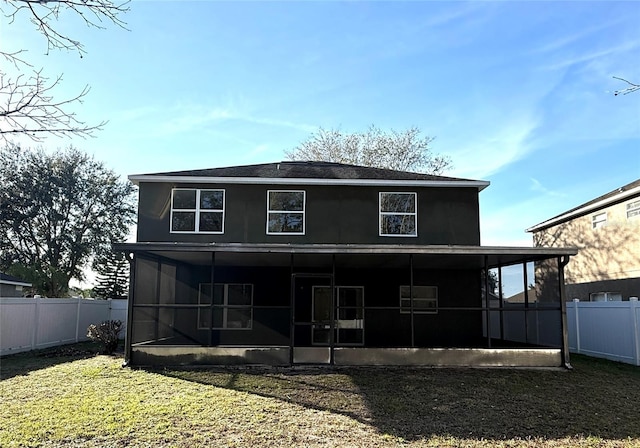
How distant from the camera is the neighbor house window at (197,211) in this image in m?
14.4

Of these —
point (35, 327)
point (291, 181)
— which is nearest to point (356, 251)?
point (291, 181)

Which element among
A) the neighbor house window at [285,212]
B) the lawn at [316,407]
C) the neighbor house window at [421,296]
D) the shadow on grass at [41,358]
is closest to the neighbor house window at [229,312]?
the neighbor house window at [285,212]

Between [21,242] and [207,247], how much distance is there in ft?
75.6

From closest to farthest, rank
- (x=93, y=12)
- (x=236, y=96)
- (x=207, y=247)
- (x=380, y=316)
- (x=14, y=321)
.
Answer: (x=93, y=12) → (x=207, y=247) → (x=14, y=321) → (x=236, y=96) → (x=380, y=316)

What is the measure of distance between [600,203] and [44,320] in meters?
19.5

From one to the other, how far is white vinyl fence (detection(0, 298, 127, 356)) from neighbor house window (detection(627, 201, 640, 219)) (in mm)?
18719

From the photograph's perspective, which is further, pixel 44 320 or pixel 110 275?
pixel 110 275

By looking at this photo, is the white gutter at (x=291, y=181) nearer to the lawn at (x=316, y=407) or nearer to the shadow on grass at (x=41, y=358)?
the shadow on grass at (x=41, y=358)

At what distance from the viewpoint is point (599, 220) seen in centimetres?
1852

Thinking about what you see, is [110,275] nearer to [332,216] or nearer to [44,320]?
[44,320]

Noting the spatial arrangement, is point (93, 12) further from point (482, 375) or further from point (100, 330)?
point (100, 330)

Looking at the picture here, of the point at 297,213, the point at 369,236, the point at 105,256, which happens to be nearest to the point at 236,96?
the point at 297,213

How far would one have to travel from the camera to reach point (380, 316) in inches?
589

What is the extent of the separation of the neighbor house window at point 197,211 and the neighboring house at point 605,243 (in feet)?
44.5
